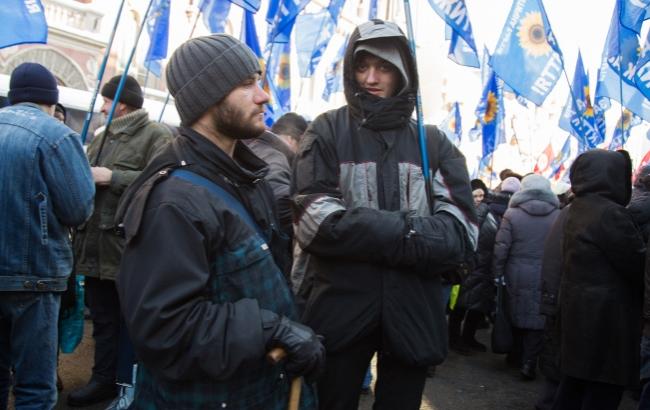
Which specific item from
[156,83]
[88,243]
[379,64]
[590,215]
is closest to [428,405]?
[590,215]

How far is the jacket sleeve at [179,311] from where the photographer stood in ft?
5.11

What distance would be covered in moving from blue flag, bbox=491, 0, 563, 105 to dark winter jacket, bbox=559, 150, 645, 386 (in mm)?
3368

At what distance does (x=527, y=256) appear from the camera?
5.51 m

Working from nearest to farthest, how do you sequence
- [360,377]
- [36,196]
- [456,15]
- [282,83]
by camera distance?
[360,377] < [36,196] < [456,15] < [282,83]

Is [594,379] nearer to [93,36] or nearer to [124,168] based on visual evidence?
[124,168]

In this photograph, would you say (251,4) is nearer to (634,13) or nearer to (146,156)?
(146,156)

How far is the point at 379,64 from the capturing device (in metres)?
2.45

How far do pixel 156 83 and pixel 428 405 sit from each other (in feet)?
69.4

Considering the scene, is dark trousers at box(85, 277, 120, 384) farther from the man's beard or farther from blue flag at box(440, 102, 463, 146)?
blue flag at box(440, 102, 463, 146)

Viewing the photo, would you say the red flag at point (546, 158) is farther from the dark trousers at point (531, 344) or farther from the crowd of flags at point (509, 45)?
the dark trousers at point (531, 344)

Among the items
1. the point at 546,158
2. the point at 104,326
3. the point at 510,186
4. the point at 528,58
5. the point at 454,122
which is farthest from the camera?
the point at 546,158

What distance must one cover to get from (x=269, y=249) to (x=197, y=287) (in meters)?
0.34

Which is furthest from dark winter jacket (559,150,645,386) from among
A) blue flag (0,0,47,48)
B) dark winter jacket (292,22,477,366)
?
blue flag (0,0,47,48)

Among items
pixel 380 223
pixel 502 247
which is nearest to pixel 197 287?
pixel 380 223
